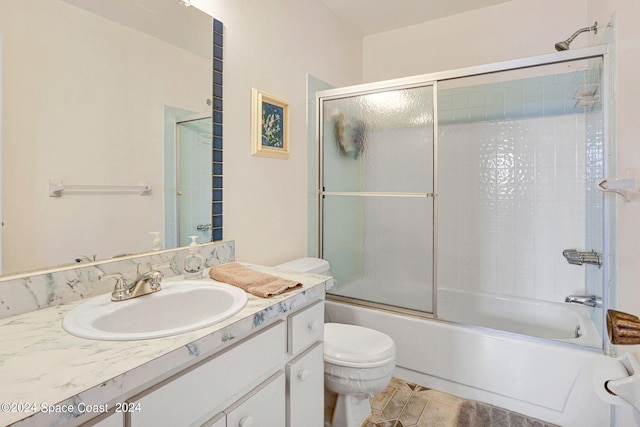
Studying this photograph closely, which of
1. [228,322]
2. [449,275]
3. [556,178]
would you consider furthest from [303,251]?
[556,178]

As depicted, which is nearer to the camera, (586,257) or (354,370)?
(354,370)

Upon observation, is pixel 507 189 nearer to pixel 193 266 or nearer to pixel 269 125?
pixel 269 125

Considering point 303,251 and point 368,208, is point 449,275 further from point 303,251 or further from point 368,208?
point 303,251

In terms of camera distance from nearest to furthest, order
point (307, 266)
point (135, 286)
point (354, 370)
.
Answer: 1. point (135, 286)
2. point (354, 370)
3. point (307, 266)

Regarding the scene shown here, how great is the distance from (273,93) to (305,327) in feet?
4.75

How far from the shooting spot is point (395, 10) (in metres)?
2.60

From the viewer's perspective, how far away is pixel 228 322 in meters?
0.88

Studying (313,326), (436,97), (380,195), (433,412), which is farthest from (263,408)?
(436,97)

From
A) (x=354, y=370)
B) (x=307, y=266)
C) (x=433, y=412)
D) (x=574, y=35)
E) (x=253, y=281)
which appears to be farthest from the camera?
(x=307, y=266)

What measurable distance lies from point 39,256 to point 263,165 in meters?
1.15

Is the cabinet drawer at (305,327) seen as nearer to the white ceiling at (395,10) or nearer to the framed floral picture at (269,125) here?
the framed floral picture at (269,125)

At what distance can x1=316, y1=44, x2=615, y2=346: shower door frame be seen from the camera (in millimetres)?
1577

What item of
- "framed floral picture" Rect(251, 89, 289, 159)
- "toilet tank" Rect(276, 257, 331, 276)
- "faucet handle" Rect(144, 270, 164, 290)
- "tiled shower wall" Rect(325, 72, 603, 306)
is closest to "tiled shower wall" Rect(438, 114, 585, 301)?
"tiled shower wall" Rect(325, 72, 603, 306)

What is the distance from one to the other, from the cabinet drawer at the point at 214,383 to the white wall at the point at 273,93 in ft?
2.72
